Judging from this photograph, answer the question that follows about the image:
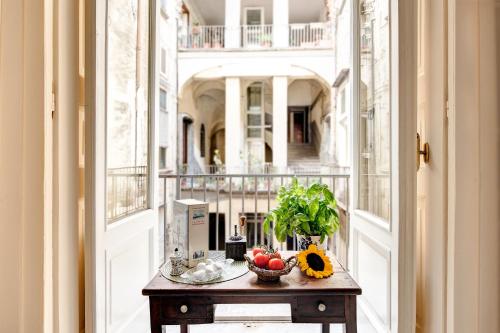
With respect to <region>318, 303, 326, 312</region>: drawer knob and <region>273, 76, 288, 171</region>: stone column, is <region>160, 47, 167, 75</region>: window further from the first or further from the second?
<region>318, 303, 326, 312</region>: drawer knob

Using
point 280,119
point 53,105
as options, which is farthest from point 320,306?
point 280,119

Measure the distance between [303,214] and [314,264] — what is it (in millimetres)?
322

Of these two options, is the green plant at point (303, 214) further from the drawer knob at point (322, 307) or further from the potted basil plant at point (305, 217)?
the drawer knob at point (322, 307)

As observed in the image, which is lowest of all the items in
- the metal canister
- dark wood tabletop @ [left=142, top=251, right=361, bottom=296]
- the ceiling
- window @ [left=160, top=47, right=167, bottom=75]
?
dark wood tabletop @ [left=142, top=251, right=361, bottom=296]

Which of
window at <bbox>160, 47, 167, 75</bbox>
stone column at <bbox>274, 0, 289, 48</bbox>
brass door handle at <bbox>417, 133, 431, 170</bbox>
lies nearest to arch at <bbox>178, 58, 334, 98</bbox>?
stone column at <bbox>274, 0, 289, 48</bbox>

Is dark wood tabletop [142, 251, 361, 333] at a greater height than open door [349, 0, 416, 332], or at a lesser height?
lesser

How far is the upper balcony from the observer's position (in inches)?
372

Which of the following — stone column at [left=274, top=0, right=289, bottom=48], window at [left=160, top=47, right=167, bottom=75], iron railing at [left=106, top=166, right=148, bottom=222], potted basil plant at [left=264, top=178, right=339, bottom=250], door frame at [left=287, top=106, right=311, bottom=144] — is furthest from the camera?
door frame at [left=287, top=106, right=311, bottom=144]

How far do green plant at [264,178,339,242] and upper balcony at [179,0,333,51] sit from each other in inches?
320
